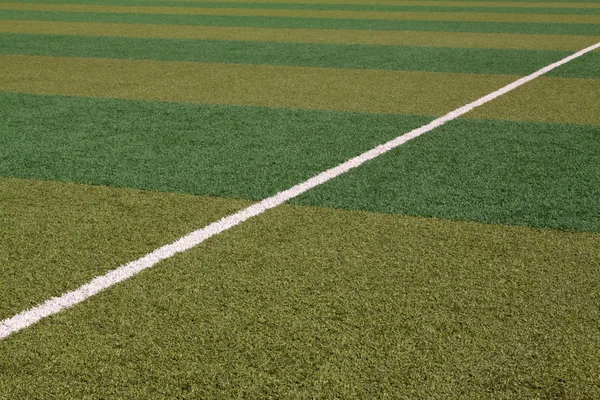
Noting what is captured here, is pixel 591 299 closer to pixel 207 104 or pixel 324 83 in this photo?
pixel 207 104

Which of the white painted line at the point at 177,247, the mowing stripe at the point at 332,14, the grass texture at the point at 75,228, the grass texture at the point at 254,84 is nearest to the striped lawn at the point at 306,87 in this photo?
the grass texture at the point at 254,84

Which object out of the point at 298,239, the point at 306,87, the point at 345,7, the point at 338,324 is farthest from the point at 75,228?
the point at 345,7

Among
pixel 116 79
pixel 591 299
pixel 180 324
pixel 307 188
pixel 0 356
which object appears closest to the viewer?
pixel 0 356

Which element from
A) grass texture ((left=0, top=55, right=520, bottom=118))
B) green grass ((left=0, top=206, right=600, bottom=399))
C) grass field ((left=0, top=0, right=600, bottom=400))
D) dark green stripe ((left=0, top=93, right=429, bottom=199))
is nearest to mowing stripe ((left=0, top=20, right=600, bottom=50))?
grass texture ((left=0, top=55, right=520, bottom=118))

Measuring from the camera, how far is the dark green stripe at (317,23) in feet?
47.7

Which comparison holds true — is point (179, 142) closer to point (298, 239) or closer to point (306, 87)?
point (298, 239)

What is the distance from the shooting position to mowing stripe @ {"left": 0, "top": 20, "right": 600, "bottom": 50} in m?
12.4

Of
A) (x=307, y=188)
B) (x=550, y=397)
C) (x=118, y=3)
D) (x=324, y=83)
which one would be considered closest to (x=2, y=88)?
(x=324, y=83)

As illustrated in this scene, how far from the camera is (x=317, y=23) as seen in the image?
15641 mm

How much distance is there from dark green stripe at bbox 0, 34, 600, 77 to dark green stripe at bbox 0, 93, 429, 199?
10.6ft

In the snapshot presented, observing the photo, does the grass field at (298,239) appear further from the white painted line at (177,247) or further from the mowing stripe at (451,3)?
the mowing stripe at (451,3)

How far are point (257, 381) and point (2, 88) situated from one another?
21.6 feet

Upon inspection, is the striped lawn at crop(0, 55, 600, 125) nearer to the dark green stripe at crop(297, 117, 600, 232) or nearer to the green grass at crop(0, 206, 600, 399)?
the dark green stripe at crop(297, 117, 600, 232)

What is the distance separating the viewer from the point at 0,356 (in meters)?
2.82
